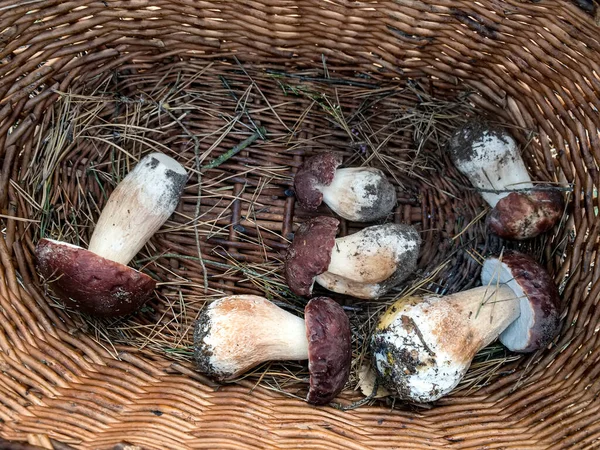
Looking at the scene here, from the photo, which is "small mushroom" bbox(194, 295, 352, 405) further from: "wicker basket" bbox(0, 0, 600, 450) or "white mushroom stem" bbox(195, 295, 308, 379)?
"wicker basket" bbox(0, 0, 600, 450)

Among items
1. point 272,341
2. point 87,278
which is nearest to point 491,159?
point 272,341

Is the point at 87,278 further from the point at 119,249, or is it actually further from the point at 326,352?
the point at 326,352

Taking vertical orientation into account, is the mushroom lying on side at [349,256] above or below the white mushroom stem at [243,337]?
above

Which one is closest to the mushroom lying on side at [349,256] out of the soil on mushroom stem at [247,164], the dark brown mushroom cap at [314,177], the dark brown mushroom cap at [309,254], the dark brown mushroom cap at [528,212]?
the dark brown mushroom cap at [309,254]

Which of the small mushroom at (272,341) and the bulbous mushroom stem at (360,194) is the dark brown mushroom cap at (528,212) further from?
the small mushroom at (272,341)

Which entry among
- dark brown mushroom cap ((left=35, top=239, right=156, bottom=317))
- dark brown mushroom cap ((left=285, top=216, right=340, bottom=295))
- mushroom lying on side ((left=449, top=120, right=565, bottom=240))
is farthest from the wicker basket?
dark brown mushroom cap ((left=285, top=216, right=340, bottom=295))
